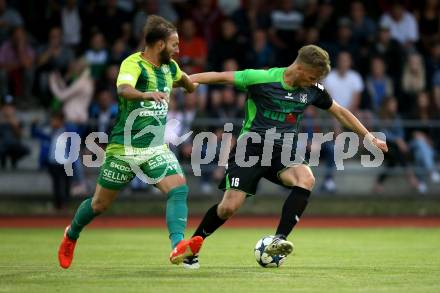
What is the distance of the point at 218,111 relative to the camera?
754 inches

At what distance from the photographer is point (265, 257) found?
979 centimetres

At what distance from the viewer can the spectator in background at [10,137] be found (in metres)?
18.6

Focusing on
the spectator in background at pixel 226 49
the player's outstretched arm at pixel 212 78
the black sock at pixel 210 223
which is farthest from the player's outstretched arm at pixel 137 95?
the spectator in background at pixel 226 49

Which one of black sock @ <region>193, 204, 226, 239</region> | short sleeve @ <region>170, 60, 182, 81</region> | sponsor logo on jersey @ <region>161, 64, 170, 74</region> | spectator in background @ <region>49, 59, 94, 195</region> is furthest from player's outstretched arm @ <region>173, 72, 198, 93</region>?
spectator in background @ <region>49, 59, 94, 195</region>

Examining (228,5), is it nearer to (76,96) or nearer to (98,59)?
(98,59)

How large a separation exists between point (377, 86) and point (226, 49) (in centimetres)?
308

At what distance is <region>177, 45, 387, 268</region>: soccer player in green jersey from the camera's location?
32.9ft

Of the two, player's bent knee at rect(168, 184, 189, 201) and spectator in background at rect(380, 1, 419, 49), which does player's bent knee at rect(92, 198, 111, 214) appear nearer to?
player's bent knee at rect(168, 184, 189, 201)

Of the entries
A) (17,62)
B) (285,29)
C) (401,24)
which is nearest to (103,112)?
(17,62)

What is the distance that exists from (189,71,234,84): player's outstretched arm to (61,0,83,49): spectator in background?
10.5m

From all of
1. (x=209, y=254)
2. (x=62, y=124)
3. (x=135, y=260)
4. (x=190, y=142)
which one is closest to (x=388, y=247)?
(x=209, y=254)

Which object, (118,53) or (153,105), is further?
(118,53)

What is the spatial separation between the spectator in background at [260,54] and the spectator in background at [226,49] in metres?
0.15

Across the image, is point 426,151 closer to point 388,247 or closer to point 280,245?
point 388,247
